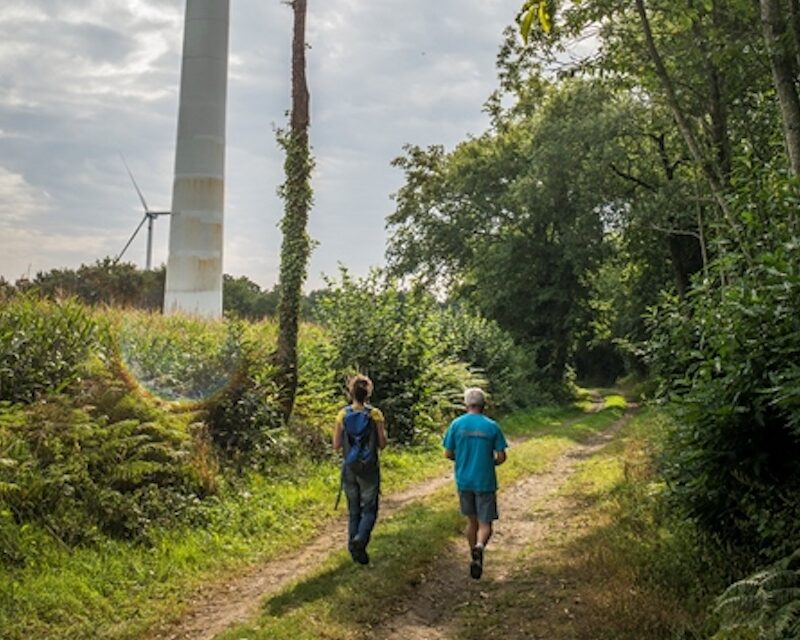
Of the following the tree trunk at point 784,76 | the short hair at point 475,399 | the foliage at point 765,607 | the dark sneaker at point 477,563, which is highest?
the tree trunk at point 784,76

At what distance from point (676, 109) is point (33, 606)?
448 inches

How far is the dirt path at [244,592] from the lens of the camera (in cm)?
730

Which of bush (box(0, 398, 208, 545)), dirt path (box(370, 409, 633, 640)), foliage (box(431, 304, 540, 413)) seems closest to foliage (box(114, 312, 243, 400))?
bush (box(0, 398, 208, 545))

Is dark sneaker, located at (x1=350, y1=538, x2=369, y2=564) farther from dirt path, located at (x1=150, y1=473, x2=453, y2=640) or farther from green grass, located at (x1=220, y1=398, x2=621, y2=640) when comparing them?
dirt path, located at (x1=150, y1=473, x2=453, y2=640)

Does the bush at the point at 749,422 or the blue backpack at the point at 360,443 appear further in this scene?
the blue backpack at the point at 360,443

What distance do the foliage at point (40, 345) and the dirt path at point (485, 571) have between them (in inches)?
237

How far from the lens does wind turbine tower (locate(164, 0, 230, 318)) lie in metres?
26.1

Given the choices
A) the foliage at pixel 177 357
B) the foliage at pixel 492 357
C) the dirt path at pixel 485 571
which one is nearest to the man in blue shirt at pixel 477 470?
the dirt path at pixel 485 571

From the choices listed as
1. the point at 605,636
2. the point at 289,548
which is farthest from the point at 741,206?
the point at 289,548

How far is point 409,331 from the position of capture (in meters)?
20.5

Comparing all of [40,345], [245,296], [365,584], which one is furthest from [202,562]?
[245,296]

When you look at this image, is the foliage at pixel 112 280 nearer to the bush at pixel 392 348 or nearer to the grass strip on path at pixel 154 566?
the bush at pixel 392 348

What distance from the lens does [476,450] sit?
28.1 ft

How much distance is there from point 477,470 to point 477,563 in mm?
1049
